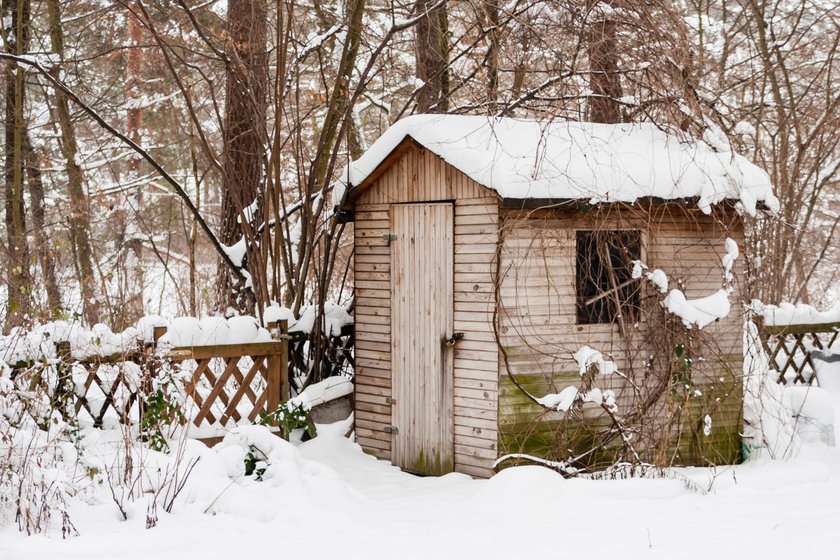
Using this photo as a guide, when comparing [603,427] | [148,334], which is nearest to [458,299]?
[603,427]

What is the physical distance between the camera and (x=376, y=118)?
681 inches

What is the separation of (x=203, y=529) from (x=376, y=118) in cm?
1309

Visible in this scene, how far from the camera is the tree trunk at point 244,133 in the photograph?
859cm

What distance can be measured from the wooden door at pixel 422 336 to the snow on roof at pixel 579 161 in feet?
1.92

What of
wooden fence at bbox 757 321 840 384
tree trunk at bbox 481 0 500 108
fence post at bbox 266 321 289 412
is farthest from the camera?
wooden fence at bbox 757 321 840 384

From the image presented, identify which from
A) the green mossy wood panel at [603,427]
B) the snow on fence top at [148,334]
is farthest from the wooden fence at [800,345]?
the snow on fence top at [148,334]

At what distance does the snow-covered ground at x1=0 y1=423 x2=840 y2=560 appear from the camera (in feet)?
16.6

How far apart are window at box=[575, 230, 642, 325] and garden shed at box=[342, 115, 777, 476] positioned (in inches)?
0.8

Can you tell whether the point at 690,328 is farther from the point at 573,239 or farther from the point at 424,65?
the point at 424,65

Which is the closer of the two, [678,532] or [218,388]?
[678,532]

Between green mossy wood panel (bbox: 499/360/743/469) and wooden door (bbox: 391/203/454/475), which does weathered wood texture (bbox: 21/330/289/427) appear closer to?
wooden door (bbox: 391/203/454/475)

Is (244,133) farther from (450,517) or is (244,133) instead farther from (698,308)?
(698,308)

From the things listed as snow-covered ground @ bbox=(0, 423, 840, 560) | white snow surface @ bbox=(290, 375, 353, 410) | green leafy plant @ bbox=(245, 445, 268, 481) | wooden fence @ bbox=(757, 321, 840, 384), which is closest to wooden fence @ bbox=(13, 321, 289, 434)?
white snow surface @ bbox=(290, 375, 353, 410)

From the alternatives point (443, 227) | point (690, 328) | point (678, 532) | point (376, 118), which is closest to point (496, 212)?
point (443, 227)
